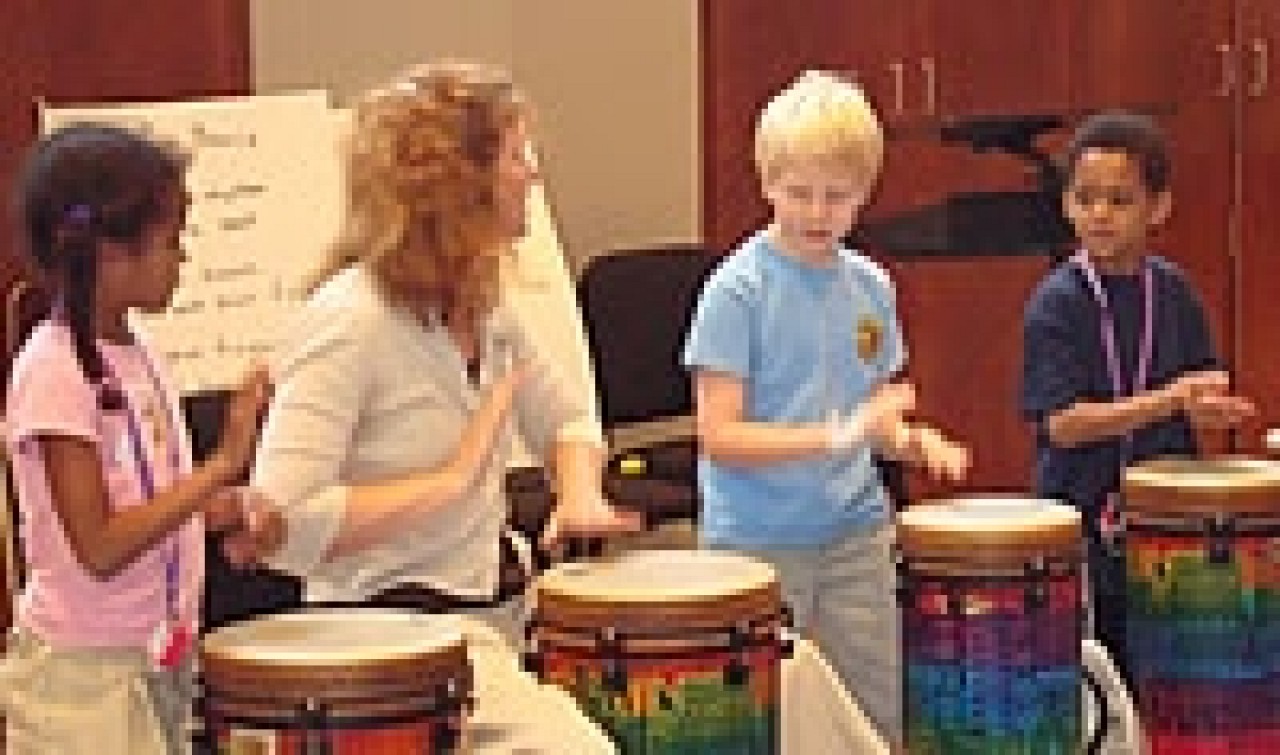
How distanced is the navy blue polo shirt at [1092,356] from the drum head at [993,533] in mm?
368

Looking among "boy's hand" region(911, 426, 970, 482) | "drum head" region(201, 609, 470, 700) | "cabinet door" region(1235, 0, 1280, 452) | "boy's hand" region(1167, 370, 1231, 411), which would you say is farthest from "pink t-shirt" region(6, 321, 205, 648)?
"cabinet door" region(1235, 0, 1280, 452)

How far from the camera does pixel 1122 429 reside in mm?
3613

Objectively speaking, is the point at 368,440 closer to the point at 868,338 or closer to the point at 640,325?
the point at 868,338

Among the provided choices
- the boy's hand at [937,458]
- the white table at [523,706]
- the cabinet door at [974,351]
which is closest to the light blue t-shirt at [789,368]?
the boy's hand at [937,458]

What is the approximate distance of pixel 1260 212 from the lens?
17.6 feet

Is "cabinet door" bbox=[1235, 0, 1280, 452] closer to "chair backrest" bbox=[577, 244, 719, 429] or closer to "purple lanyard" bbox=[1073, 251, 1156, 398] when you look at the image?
"chair backrest" bbox=[577, 244, 719, 429]

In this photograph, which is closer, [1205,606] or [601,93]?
[1205,606]

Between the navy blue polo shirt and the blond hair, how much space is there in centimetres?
49

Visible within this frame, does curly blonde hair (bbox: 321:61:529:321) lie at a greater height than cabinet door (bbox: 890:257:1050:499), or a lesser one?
greater

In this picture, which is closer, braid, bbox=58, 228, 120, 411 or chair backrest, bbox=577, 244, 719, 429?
braid, bbox=58, 228, 120, 411

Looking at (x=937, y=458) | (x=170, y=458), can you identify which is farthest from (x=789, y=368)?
(x=170, y=458)

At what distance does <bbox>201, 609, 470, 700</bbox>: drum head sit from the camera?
2.53 metres

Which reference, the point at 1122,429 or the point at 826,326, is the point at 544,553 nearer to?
the point at 826,326

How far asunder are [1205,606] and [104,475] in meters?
1.62
